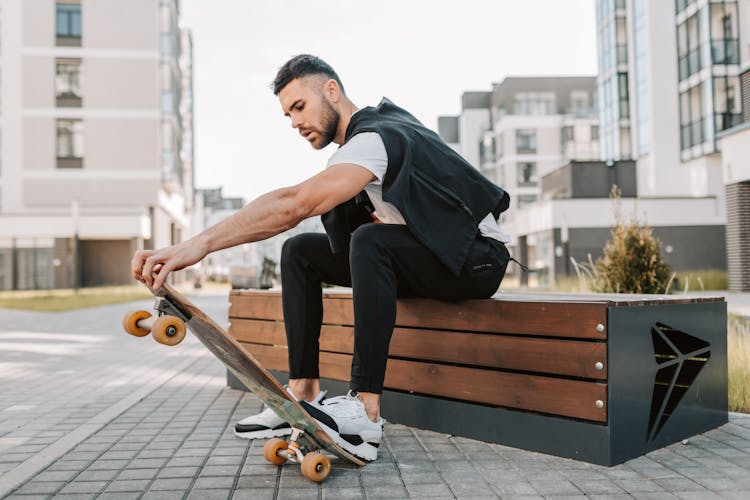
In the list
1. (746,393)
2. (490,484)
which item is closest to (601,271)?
(746,393)

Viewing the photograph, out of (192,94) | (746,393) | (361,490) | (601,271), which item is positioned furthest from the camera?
(192,94)

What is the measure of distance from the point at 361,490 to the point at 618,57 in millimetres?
38435

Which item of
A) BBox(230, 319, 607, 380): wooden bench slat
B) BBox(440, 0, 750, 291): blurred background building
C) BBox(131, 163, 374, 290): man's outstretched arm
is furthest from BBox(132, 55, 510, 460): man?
BBox(440, 0, 750, 291): blurred background building

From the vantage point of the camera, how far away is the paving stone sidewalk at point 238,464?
2576mm

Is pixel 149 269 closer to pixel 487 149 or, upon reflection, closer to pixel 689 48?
pixel 689 48

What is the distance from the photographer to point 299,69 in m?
3.11

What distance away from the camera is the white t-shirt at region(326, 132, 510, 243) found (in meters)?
2.81

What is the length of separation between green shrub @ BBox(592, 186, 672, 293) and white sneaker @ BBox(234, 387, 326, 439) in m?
5.28

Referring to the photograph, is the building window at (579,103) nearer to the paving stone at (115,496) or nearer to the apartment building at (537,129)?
the apartment building at (537,129)

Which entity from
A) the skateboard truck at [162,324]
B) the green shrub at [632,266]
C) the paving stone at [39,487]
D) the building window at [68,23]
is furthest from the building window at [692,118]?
the paving stone at [39,487]

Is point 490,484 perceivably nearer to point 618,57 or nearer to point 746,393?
point 746,393

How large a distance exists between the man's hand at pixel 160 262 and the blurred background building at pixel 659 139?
1003 inches

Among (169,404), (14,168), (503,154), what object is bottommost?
(169,404)

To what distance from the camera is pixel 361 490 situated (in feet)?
8.48
